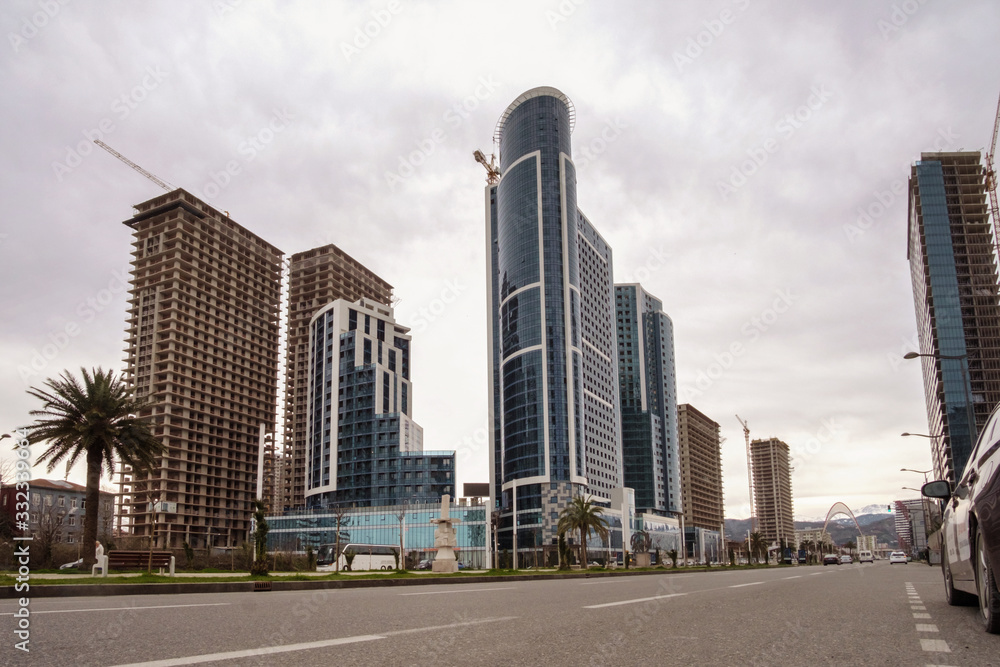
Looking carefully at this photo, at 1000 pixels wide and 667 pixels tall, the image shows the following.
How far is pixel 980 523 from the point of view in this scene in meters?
5.92

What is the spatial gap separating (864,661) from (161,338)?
145789 mm

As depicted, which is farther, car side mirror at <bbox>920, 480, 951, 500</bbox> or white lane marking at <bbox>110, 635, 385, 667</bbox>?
car side mirror at <bbox>920, 480, 951, 500</bbox>

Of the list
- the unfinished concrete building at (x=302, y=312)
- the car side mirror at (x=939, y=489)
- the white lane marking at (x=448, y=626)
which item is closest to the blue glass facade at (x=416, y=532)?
the unfinished concrete building at (x=302, y=312)

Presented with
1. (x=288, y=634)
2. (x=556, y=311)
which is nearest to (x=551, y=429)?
(x=556, y=311)

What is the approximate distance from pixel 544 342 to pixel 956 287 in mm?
75315

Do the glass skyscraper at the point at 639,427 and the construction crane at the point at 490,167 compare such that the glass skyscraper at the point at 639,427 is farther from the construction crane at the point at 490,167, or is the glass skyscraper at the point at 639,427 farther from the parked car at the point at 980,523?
the parked car at the point at 980,523

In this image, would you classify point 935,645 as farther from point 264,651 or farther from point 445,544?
point 445,544

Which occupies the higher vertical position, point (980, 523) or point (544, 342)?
point (544, 342)

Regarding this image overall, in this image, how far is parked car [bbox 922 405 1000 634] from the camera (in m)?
5.53

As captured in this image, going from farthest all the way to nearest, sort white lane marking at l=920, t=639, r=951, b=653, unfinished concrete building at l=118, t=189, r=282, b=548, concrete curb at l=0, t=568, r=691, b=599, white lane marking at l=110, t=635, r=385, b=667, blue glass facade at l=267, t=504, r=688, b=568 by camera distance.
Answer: unfinished concrete building at l=118, t=189, r=282, b=548 → blue glass facade at l=267, t=504, r=688, b=568 → concrete curb at l=0, t=568, r=691, b=599 → white lane marking at l=920, t=639, r=951, b=653 → white lane marking at l=110, t=635, r=385, b=667

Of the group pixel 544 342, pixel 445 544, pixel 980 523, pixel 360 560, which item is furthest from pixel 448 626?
pixel 544 342

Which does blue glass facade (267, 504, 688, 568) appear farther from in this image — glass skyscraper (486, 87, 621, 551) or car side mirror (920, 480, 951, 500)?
car side mirror (920, 480, 951, 500)

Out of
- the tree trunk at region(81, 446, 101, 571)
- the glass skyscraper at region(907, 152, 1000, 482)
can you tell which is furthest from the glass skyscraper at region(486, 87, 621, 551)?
the tree trunk at region(81, 446, 101, 571)

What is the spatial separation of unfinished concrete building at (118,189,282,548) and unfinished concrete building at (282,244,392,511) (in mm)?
19341
